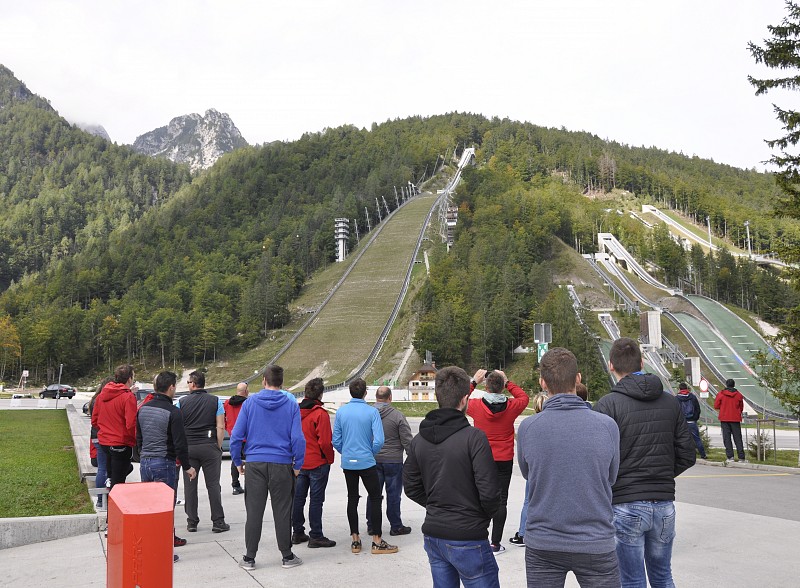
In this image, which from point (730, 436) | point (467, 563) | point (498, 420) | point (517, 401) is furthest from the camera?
point (730, 436)

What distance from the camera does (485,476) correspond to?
12.7 ft

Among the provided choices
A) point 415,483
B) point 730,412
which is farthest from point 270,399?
point 730,412

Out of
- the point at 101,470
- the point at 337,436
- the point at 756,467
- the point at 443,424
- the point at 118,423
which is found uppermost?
the point at 443,424

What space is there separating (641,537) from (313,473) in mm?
4442

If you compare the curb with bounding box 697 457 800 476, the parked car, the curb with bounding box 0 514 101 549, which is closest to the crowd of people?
the curb with bounding box 0 514 101 549

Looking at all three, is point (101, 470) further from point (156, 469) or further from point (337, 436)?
point (337, 436)

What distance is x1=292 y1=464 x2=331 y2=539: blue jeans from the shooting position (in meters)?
7.60

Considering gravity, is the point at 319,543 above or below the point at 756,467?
above

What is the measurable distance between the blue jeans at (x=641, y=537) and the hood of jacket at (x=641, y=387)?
0.73m

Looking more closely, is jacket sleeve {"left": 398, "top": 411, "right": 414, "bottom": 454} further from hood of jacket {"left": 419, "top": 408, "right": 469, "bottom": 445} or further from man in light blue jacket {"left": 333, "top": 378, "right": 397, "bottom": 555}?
hood of jacket {"left": 419, "top": 408, "right": 469, "bottom": 445}

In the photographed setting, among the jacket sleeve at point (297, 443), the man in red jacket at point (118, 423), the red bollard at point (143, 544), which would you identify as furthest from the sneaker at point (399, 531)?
the red bollard at point (143, 544)

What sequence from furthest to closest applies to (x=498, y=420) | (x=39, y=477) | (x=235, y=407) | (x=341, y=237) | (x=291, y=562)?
(x=341, y=237) < (x=39, y=477) < (x=235, y=407) < (x=498, y=420) < (x=291, y=562)

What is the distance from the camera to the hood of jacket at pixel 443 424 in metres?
4.07

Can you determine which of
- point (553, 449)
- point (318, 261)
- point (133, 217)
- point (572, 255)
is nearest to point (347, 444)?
point (553, 449)
